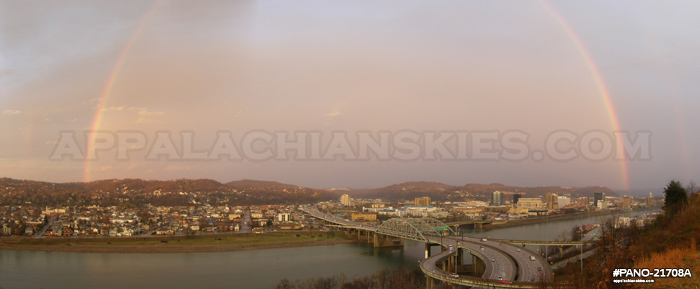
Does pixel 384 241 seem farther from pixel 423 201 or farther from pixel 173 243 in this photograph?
pixel 423 201

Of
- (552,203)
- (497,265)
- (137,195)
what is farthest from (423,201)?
(497,265)

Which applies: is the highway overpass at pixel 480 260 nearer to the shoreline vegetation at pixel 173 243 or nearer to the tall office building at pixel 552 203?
the shoreline vegetation at pixel 173 243

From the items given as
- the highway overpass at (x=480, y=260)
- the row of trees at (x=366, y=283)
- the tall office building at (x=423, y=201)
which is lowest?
the tall office building at (x=423, y=201)

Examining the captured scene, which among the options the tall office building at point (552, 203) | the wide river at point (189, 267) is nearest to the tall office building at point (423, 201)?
the tall office building at point (552, 203)

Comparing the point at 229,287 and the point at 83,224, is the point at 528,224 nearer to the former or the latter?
the point at 229,287

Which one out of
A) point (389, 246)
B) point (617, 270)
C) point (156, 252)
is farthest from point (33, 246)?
point (617, 270)
